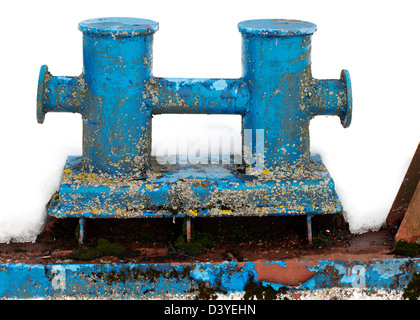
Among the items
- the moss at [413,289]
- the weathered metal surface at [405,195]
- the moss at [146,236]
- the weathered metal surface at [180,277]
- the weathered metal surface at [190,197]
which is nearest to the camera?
the weathered metal surface at [180,277]

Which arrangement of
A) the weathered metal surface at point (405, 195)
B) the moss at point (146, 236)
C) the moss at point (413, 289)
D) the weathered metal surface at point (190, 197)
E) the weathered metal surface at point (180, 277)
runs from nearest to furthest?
the weathered metal surface at point (180, 277) < the moss at point (413, 289) < the weathered metal surface at point (190, 197) < the moss at point (146, 236) < the weathered metal surface at point (405, 195)

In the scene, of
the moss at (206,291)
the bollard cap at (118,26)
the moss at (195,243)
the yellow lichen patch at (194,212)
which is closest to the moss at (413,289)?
the moss at (206,291)

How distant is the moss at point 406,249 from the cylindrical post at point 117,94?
1.61m

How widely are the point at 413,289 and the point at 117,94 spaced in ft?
6.89

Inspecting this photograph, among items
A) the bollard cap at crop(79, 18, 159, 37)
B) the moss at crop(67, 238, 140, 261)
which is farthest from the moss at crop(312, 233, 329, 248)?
the bollard cap at crop(79, 18, 159, 37)

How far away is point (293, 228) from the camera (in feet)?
19.9

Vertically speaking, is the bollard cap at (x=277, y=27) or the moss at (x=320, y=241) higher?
the bollard cap at (x=277, y=27)

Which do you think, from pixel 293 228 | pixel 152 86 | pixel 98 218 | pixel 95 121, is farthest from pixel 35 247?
pixel 293 228

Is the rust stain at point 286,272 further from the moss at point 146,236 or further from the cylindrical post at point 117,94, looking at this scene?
the cylindrical post at point 117,94

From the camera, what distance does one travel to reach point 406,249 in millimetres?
5785

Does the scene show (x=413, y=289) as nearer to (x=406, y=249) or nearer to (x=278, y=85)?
(x=406, y=249)

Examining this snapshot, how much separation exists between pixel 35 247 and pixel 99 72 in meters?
1.12

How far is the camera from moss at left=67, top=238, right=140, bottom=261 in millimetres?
5707

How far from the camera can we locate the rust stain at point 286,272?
18.6ft
